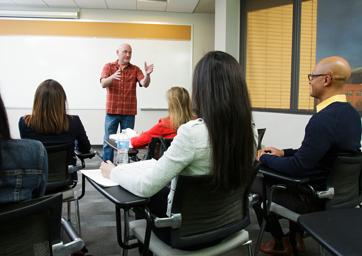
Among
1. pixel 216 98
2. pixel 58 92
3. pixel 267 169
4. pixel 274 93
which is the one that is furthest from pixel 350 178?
pixel 274 93

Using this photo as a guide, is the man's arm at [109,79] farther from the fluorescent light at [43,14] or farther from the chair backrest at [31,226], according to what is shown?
the fluorescent light at [43,14]

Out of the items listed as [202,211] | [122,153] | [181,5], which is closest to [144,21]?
[181,5]

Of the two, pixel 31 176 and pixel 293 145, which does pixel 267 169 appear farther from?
pixel 293 145

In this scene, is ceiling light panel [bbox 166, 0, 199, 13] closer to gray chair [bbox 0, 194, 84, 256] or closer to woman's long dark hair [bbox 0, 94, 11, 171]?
woman's long dark hair [bbox 0, 94, 11, 171]

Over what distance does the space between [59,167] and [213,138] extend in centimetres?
122

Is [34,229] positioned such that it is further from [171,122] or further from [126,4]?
[126,4]

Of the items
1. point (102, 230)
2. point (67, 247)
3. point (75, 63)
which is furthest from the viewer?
point (75, 63)

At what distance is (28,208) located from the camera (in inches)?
32.6

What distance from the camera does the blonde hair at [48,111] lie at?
217 centimetres

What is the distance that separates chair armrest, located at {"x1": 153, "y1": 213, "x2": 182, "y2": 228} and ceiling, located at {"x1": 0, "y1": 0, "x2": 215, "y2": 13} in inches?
210

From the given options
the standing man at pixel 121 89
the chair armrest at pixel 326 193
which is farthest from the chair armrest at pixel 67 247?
the standing man at pixel 121 89

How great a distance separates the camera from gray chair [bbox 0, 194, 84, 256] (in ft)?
2.76

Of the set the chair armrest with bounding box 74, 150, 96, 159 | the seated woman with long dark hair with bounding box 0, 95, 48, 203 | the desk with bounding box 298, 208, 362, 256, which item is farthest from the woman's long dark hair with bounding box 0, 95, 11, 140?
the chair armrest with bounding box 74, 150, 96, 159

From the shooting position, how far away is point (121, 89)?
3846 mm
